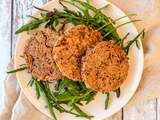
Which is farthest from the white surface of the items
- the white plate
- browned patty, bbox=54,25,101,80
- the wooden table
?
browned patty, bbox=54,25,101,80

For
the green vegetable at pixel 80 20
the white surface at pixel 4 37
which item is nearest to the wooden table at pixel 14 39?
the white surface at pixel 4 37

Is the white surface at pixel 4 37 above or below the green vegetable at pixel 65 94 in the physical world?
above

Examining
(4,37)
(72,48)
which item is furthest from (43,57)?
(4,37)

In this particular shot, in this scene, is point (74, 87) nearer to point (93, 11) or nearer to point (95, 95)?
point (95, 95)

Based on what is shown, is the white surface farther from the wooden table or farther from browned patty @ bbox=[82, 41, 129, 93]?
browned patty @ bbox=[82, 41, 129, 93]

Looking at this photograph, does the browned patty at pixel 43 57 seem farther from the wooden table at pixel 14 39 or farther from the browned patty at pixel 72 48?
the wooden table at pixel 14 39
